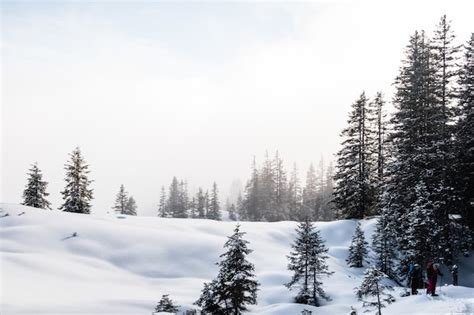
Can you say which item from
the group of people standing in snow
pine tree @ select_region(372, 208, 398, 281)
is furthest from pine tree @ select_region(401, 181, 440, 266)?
pine tree @ select_region(372, 208, 398, 281)

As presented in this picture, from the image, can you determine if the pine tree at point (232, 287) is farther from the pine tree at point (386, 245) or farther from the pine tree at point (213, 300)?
the pine tree at point (386, 245)

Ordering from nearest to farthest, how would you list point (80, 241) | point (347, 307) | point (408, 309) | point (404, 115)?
1. point (408, 309)
2. point (347, 307)
3. point (80, 241)
4. point (404, 115)

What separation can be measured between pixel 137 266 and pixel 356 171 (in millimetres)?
24832

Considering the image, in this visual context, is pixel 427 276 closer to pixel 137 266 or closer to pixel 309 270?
pixel 309 270

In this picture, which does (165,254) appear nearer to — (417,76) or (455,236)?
(455,236)

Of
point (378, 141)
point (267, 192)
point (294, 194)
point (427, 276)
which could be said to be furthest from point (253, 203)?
point (427, 276)

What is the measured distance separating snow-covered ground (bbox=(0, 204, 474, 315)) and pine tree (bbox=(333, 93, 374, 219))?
3.45m

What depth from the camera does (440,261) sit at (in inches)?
907

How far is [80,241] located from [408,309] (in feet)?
72.9

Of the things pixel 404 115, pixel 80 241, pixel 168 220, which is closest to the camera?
pixel 80 241

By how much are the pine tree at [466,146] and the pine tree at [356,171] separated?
11699 mm

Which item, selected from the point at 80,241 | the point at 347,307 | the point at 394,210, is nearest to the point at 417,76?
the point at 394,210

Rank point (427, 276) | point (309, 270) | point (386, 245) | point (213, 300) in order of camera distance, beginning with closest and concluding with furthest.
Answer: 1. point (213, 300)
2. point (427, 276)
3. point (309, 270)
4. point (386, 245)

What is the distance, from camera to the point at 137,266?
25859 millimetres
